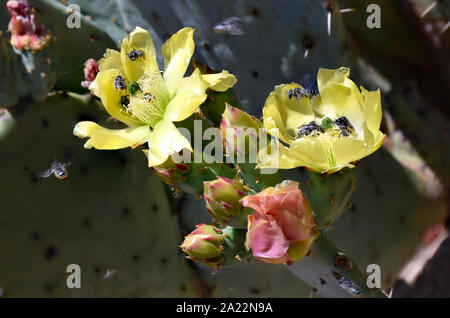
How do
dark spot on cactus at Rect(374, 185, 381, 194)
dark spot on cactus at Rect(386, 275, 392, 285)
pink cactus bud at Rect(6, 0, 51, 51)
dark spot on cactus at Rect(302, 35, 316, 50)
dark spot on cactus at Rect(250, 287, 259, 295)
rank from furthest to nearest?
dark spot on cactus at Rect(386, 275, 392, 285) → dark spot on cactus at Rect(374, 185, 381, 194) → dark spot on cactus at Rect(250, 287, 259, 295) → dark spot on cactus at Rect(302, 35, 316, 50) → pink cactus bud at Rect(6, 0, 51, 51)

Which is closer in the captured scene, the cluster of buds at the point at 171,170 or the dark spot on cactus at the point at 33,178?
the cluster of buds at the point at 171,170

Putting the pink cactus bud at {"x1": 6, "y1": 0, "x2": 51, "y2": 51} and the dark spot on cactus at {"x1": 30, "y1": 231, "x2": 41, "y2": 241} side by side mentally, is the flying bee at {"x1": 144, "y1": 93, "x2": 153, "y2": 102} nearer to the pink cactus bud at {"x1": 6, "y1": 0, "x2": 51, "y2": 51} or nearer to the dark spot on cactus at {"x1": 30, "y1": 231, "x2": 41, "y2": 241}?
the pink cactus bud at {"x1": 6, "y1": 0, "x2": 51, "y2": 51}

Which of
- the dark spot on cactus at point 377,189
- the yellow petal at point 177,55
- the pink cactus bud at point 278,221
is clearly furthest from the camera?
the dark spot on cactus at point 377,189

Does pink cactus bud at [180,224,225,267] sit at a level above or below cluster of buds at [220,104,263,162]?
below

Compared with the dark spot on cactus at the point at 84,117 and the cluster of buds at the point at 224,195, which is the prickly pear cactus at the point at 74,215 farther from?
the cluster of buds at the point at 224,195

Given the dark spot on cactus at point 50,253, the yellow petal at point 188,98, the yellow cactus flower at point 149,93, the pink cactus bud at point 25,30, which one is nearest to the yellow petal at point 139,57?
the yellow cactus flower at point 149,93

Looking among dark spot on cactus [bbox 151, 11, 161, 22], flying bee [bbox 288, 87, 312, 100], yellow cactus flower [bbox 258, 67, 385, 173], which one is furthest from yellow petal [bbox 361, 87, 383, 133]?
dark spot on cactus [bbox 151, 11, 161, 22]

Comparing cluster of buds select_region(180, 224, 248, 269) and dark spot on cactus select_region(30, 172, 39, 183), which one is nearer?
cluster of buds select_region(180, 224, 248, 269)
